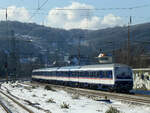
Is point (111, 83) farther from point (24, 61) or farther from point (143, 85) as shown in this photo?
point (24, 61)

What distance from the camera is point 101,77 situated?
32.3 meters

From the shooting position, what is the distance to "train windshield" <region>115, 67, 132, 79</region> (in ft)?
97.6

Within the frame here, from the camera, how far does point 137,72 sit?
31672 mm

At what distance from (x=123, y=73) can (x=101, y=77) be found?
3.13m

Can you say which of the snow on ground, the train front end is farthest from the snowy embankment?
the snow on ground

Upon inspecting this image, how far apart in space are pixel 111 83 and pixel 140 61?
3268 centimetres

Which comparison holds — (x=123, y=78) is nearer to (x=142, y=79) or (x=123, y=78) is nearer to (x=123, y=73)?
(x=123, y=73)

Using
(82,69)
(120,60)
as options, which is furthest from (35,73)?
(82,69)

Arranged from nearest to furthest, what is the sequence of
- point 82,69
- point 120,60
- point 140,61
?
point 82,69
point 140,61
point 120,60

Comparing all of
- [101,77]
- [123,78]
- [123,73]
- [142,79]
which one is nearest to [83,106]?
[123,78]

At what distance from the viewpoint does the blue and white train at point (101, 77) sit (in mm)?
29672

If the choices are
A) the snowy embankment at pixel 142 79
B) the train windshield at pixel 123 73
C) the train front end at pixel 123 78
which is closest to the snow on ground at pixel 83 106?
the train front end at pixel 123 78

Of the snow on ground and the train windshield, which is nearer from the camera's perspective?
the snow on ground

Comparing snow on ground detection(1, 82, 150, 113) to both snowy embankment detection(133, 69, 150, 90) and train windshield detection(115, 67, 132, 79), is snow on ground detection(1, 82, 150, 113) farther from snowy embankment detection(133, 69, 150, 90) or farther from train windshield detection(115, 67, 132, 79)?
snowy embankment detection(133, 69, 150, 90)
